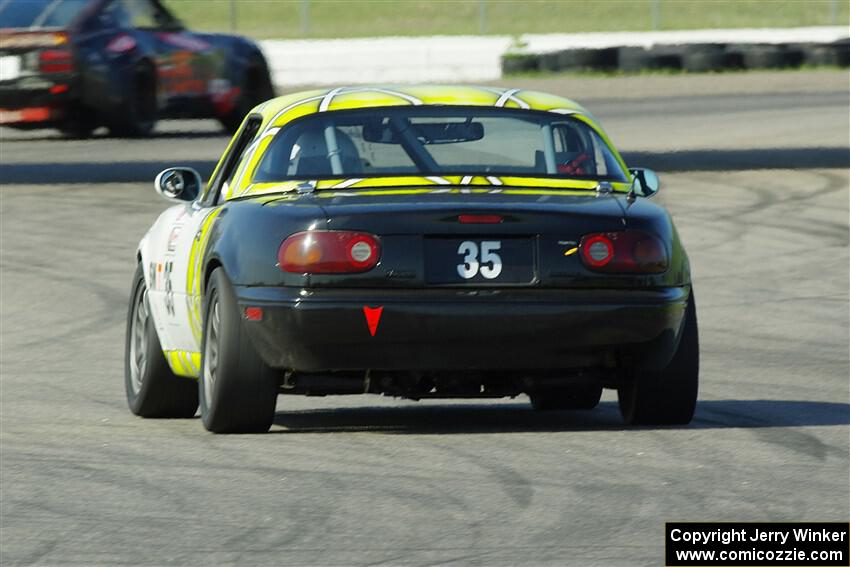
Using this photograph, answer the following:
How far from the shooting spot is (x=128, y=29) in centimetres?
2164

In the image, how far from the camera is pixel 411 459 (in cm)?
703

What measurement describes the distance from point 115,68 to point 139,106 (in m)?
0.90

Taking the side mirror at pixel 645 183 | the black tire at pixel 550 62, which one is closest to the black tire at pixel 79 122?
the black tire at pixel 550 62

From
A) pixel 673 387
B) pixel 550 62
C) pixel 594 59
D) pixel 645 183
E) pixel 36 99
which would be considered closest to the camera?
pixel 673 387

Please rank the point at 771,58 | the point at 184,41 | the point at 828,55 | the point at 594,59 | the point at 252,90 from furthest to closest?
the point at 828,55, the point at 771,58, the point at 594,59, the point at 252,90, the point at 184,41

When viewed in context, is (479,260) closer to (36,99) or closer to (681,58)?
(36,99)

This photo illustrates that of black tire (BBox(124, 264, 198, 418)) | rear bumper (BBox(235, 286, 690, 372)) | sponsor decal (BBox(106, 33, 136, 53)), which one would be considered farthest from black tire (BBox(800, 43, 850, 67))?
rear bumper (BBox(235, 286, 690, 372))

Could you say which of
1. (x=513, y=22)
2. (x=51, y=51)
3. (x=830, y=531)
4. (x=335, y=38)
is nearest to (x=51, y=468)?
(x=830, y=531)

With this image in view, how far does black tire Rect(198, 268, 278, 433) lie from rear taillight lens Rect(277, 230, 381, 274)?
0.36 meters

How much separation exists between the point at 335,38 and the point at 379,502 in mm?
34883

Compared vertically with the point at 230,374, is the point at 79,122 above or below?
below

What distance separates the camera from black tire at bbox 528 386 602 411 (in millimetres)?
8477

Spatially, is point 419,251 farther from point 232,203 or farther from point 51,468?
point 51,468

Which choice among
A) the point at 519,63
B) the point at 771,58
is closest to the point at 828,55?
Answer: the point at 771,58
